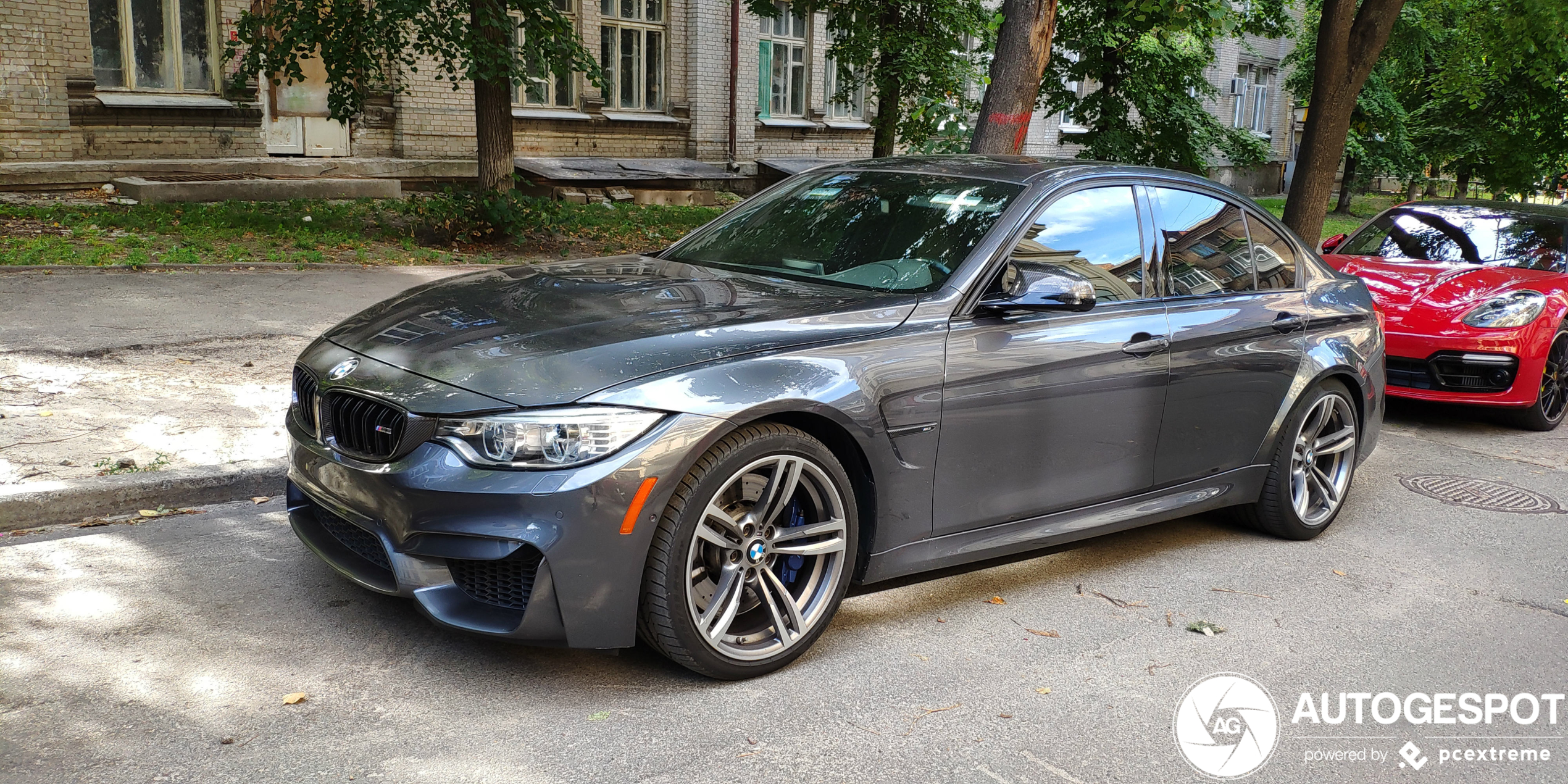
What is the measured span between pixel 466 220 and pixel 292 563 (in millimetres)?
9417

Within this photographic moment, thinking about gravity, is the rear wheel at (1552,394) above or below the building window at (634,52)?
below

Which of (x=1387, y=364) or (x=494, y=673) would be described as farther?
(x=1387, y=364)

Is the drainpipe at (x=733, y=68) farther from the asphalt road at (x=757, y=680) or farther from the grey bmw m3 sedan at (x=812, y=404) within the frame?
the asphalt road at (x=757, y=680)

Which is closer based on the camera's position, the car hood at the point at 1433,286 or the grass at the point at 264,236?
the car hood at the point at 1433,286

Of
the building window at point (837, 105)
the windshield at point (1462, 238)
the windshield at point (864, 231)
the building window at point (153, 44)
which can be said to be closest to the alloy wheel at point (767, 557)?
the windshield at point (864, 231)

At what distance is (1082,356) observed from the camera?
4.47 m

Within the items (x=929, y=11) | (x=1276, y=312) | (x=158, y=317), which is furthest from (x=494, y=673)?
(x=929, y=11)

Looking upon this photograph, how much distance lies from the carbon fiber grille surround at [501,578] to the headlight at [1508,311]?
709cm

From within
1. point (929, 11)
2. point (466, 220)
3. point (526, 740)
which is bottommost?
point (526, 740)

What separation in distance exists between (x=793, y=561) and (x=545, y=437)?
101 cm

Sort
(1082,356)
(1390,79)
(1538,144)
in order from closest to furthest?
1. (1082,356)
2. (1538,144)
3. (1390,79)

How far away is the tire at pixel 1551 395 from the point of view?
27.4 ft

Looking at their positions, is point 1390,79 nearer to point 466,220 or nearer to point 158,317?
point 466,220

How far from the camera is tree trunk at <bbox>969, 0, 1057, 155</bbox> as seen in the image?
9.29 m
